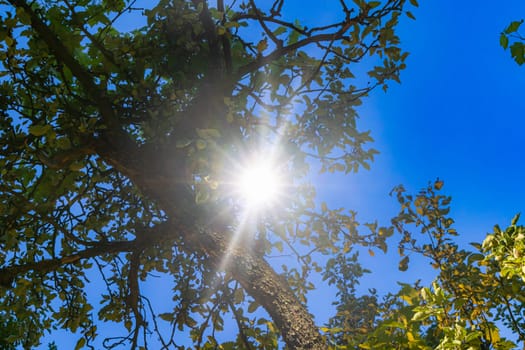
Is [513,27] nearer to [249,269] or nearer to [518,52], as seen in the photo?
[518,52]

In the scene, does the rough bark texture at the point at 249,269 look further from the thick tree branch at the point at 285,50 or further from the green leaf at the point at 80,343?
the thick tree branch at the point at 285,50

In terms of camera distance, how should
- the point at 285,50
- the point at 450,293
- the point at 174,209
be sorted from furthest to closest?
the point at 285,50 < the point at 174,209 < the point at 450,293

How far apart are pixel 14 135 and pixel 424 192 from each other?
13.0 feet

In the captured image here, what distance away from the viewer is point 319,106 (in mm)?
3859

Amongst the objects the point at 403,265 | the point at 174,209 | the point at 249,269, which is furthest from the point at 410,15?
the point at 174,209

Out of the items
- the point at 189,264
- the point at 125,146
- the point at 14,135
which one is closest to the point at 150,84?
the point at 125,146

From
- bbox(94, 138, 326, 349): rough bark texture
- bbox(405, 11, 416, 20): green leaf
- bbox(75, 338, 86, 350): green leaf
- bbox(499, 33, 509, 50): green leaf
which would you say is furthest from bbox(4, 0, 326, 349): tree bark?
bbox(499, 33, 509, 50): green leaf

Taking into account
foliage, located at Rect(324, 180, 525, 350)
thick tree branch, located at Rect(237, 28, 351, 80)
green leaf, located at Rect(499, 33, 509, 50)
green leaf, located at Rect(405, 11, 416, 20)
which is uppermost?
thick tree branch, located at Rect(237, 28, 351, 80)

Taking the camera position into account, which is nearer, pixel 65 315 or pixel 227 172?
pixel 227 172

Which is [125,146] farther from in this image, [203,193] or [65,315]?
[65,315]

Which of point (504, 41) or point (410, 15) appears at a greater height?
point (410, 15)

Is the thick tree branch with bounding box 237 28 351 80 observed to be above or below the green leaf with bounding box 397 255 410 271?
above

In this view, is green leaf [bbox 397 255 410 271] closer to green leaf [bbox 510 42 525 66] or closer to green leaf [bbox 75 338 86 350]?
green leaf [bbox 510 42 525 66]

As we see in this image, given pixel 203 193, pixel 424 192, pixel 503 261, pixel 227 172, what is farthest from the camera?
pixel 424 192
